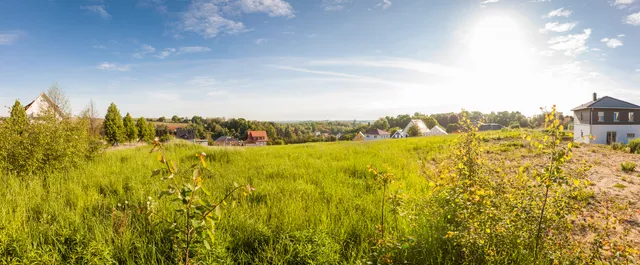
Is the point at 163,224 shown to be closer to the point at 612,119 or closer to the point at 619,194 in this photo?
the point at 619,194

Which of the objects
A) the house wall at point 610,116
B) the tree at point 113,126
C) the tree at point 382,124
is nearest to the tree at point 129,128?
the tree at point 113,126

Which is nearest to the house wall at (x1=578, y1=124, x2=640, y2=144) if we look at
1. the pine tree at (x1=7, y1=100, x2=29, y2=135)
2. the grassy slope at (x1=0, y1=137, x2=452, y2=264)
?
the grassy slope at (x1=0, y1=137, x2=452, y2=264)

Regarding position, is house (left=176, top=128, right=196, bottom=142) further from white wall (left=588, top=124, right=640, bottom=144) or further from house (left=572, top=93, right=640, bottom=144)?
white wall (left=588, top=124, right=640, bottom=144)

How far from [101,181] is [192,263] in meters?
4.35

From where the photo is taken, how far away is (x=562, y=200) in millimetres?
2428

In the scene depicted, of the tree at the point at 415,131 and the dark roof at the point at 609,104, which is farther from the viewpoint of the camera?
the tree at the point at 415,131

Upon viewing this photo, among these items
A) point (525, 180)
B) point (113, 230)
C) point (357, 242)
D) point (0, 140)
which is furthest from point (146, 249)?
point (0, 140)

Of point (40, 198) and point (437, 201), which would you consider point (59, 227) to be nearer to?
point (40, 198)

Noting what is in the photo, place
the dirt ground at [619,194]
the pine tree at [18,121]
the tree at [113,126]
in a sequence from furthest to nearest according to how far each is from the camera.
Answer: the tree at [113,126]
the pine tree at [18,121]
the dirt ground at [619,194]

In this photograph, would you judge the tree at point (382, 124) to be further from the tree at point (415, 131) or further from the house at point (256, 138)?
the tree at point (415, 131)

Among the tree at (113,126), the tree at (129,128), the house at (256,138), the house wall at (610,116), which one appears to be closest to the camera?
the house wall at (610,116)

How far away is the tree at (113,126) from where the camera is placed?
30.9m

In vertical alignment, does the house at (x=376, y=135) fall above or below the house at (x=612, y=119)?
below

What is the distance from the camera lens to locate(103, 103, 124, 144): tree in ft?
102
